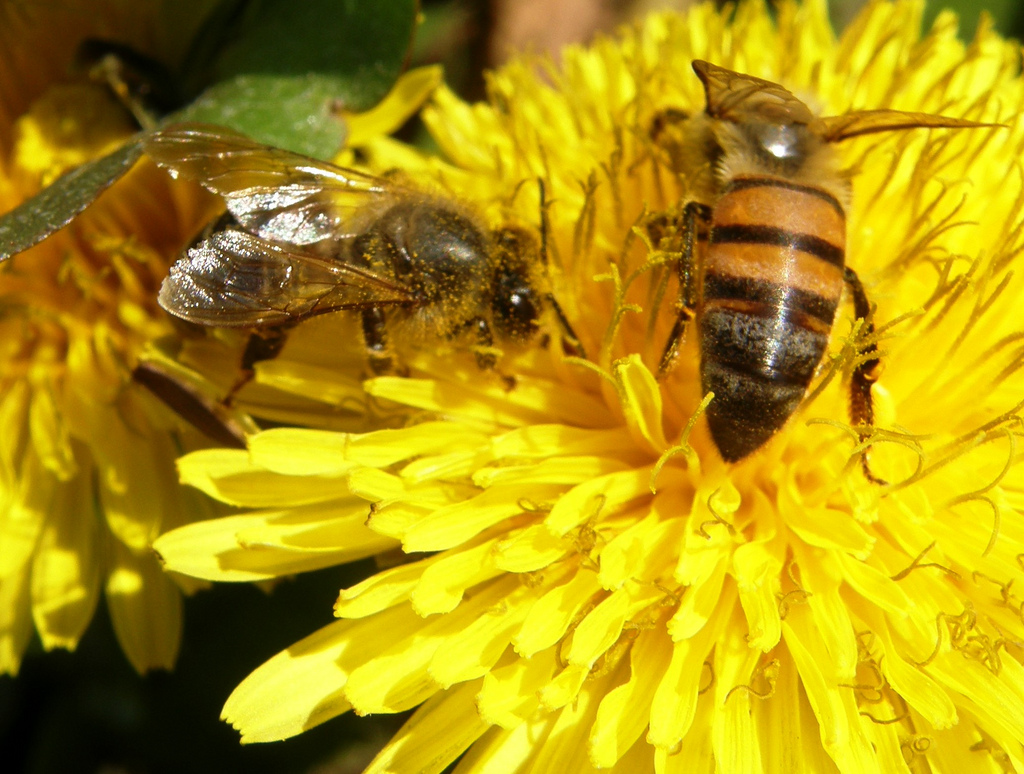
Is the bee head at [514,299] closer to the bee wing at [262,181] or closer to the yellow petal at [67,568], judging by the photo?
A: the bee wing at [262,181]

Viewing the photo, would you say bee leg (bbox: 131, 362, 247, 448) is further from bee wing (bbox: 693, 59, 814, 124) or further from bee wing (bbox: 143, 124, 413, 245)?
bee wing (bbox: 693, 59, 814, 124)

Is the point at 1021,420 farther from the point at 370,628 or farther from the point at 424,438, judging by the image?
the point at 370,628

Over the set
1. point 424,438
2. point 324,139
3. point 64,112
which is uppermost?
point 64,112

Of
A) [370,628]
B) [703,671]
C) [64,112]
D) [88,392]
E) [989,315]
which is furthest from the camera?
[64,112]

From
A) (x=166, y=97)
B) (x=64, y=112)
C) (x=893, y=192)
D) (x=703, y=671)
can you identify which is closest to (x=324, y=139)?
(x=166, y=97)

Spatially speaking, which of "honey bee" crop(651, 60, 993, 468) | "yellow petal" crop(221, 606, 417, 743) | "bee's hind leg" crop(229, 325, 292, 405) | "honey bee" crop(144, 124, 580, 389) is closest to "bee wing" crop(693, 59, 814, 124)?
"honey bee" crop(651, 60, 993, 468)

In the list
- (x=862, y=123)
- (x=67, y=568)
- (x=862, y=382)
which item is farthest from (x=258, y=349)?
(x=862, y=123)

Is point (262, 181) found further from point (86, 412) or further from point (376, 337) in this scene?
point (86, 412)
